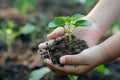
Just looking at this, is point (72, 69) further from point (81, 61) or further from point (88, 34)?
point (88, 34)

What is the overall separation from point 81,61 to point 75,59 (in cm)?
4

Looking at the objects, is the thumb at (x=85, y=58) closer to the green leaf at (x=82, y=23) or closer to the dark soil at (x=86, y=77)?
the green leaf at (x=82, y=23)

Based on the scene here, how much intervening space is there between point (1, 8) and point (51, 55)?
132 inches

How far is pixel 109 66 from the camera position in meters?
3.03

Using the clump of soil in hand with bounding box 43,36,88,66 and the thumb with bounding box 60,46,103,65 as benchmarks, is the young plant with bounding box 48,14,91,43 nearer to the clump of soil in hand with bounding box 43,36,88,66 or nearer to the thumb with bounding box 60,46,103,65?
the clump of soil in hand with bounding box 43,36,88,66

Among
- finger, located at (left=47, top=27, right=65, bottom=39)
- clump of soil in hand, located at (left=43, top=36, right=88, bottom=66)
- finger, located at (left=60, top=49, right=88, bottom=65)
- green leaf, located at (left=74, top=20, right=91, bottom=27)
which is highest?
finger, located at (left=47, top=27, right=65, bottom=39)

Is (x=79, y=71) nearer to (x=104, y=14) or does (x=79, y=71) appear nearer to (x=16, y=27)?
(x=104, y=14)

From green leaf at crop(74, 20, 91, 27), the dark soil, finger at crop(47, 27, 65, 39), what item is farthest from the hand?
the dark soil

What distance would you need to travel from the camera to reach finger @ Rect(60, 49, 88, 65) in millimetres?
1765

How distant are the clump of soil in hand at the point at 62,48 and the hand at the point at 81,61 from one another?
0.04 meters

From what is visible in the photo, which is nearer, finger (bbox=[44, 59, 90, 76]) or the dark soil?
finger (bbox=[44, 59, 90, 76])

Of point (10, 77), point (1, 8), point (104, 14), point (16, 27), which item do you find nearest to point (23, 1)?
point (16, 27)

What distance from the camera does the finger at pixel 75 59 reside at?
1.76m

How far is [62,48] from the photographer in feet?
6.32
